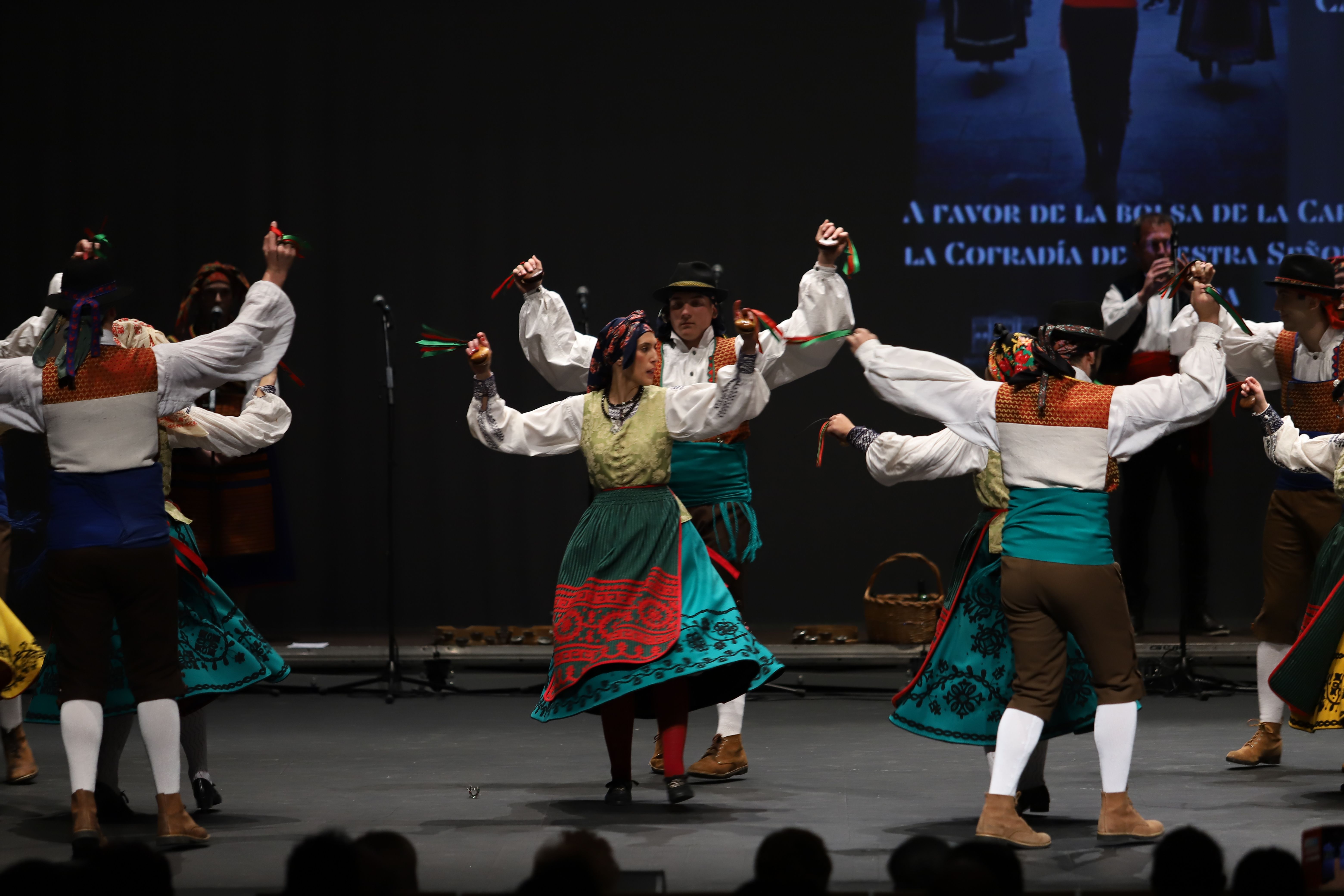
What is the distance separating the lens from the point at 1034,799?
4125mm

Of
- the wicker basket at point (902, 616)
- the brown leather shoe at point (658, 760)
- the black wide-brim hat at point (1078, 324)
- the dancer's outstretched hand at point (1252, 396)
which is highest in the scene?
the black wide-brim hat at point (1078, 324)

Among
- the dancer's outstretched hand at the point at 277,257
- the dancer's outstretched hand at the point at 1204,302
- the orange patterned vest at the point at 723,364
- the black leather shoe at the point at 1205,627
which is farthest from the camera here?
the black leather shoe at the point at 1205,627

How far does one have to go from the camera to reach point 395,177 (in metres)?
7.70

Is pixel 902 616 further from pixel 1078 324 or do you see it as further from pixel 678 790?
pixel 1078 324

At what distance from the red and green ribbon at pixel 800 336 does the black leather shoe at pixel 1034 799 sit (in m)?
1.27

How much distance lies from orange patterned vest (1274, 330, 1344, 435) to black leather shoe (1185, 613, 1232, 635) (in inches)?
89.4

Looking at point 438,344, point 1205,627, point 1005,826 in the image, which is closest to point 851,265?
point 438,344

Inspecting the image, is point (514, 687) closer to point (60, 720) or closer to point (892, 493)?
point (892, 493)

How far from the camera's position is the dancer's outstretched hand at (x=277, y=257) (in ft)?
12.8

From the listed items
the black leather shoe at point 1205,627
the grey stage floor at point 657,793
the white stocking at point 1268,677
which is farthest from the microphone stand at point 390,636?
the black leather shoe at point 1205,627

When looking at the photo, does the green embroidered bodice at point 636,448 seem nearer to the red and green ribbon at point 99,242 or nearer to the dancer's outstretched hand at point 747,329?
the dancer's outstretched hand at point 747,329

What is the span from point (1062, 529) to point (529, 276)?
1892 millimetres

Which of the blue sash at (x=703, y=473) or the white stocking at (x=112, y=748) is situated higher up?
the blue sash at (x=703, y=473)

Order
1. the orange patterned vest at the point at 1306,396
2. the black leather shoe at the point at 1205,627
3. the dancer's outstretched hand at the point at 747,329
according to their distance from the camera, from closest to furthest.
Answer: the dancer's outstretched hand at the point at 747,329 → the orange patterned vest at the point at 1306,396 → the black leather shoe at the point at 1205,627
